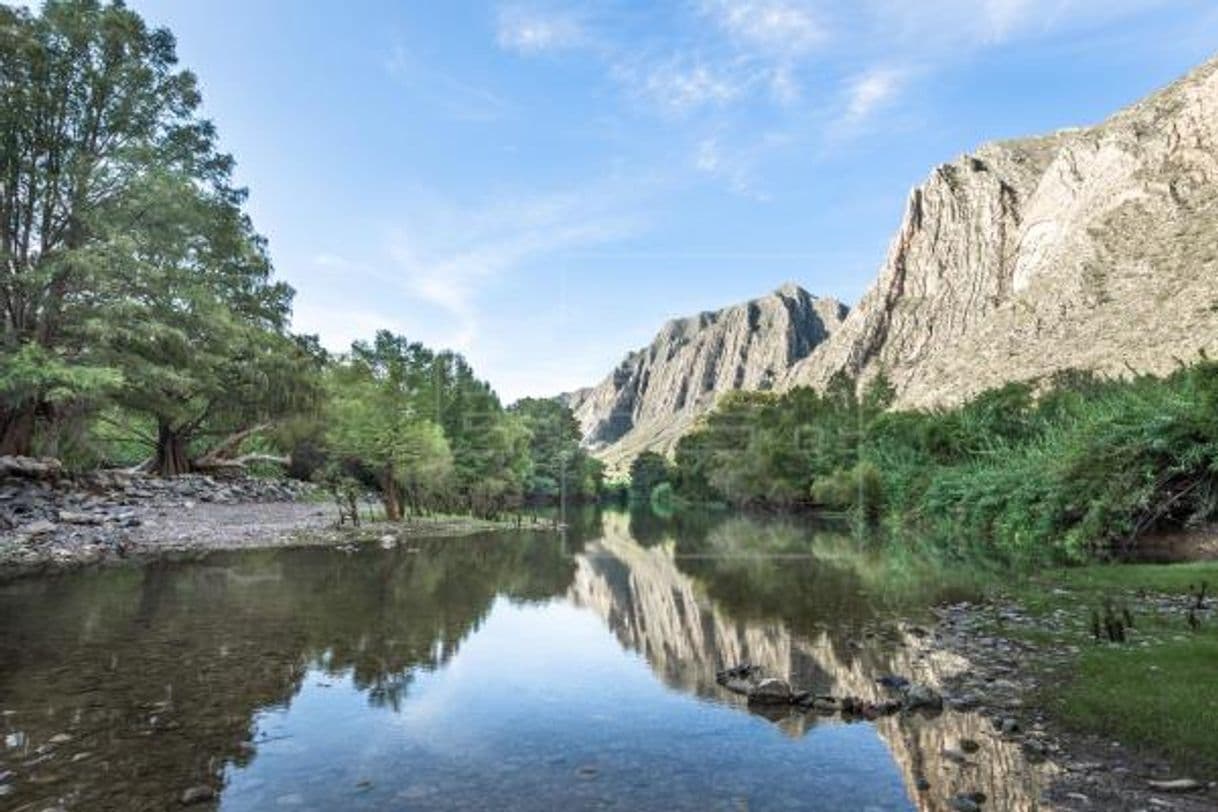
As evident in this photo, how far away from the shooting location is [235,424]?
2245 inches

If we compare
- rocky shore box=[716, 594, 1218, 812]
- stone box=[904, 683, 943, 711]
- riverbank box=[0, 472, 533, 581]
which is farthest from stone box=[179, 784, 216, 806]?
riverbank box=[0, 472, 533, 581]

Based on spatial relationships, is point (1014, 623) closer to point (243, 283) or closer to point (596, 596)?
point (596, 596)

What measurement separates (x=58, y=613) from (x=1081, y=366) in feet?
363

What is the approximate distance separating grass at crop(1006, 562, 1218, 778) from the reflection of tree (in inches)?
388

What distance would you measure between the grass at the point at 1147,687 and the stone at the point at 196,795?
10.3 m

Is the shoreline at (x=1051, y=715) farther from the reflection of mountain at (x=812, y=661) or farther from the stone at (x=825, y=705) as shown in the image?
the stone at (x=825, y=705)

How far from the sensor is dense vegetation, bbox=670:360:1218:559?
26.6 metres

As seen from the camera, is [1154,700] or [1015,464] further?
[1015,464]

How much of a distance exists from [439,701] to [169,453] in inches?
1864

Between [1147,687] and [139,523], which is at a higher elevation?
[139,523]

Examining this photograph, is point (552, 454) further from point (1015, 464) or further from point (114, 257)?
point (114, 257)

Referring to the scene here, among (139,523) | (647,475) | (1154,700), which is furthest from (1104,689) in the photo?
(647,475)

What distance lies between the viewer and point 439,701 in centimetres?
1188

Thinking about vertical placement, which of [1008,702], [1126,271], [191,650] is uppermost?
[1126,271]
